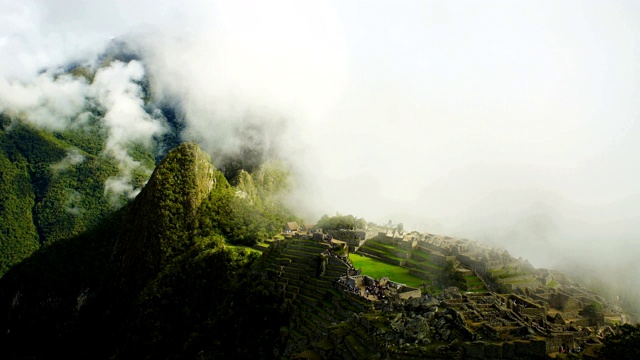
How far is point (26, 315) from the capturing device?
7956 centimetres

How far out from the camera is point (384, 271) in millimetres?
36844

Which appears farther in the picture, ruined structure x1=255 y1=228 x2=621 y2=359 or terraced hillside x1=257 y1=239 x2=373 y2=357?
terraced hillside x1=257 y1=239 x2=373 y2=357

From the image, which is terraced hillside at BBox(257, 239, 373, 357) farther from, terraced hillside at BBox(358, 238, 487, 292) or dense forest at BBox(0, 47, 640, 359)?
terraced hillside at BBox(358, 238, 487, 292)

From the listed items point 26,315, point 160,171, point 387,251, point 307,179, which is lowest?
point 26,315

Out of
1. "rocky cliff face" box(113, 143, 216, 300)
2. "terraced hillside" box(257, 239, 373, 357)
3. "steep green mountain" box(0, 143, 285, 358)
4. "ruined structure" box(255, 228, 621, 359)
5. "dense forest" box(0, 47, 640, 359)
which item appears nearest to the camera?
"ruined structure" box(255, 228, 621, 359)

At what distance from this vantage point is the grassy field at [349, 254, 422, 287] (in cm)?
3475

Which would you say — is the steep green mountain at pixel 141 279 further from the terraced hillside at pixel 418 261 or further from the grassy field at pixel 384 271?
the terraced hillside at pixel 418 261

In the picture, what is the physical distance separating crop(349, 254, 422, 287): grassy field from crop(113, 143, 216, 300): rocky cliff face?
4143 centimetres

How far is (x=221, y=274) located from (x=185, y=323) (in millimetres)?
6253

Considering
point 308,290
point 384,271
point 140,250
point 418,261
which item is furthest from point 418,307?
point 140,250

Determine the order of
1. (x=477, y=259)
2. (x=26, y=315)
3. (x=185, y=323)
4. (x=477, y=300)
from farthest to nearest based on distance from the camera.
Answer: (x=26, y=315)
(x=185, y=323)
(x=477, y=259)
(x=477, y=300)

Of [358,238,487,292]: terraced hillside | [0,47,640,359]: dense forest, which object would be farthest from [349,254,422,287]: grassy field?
[0,47,640,359]: dense forest

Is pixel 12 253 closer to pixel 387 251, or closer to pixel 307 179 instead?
pixel 307 179

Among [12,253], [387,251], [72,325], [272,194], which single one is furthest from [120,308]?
[12,253]
